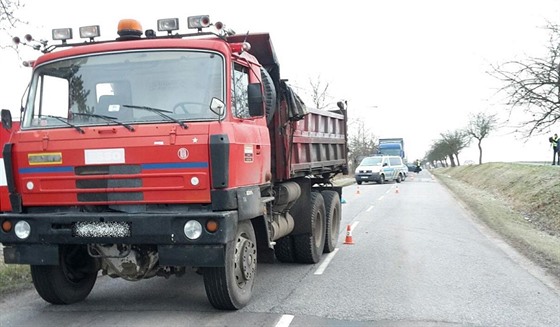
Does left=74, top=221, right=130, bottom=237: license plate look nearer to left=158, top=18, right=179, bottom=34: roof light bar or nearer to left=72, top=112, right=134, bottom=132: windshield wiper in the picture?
left=72, top=112, right=134, bottom=132: windshield wiper

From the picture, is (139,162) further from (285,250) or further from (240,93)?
(285,250)

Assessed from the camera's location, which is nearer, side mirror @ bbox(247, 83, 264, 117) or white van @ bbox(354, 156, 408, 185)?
side mirror @ bbox(247, 83, 264, 117)

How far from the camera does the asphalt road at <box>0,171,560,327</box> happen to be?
→ 18.7ft

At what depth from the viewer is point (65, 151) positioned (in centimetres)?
539

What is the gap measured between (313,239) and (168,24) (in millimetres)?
4237

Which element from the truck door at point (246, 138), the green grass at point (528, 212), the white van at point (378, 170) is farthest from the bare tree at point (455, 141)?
the truck door at point (246, 138)

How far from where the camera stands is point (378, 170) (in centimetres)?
3647

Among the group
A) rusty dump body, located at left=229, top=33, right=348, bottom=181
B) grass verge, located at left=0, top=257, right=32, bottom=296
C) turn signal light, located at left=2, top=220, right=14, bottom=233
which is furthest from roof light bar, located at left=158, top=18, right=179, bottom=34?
grass verge, located at left=0, top=257, right=32, bottom=296

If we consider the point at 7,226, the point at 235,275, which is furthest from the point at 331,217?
the point at 7,226

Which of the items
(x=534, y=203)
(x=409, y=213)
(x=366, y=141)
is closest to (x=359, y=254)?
(x=409, y=213)

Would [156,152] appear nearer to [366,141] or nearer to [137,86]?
[137,86]

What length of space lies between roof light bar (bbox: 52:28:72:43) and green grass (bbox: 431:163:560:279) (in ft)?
24.6

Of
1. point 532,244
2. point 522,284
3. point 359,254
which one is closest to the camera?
point 522,284

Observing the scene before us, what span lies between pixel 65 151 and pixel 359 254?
5952 mm
